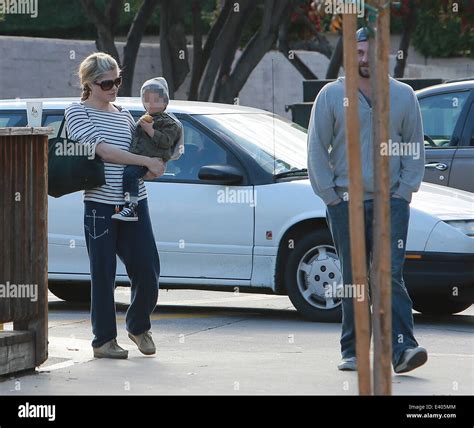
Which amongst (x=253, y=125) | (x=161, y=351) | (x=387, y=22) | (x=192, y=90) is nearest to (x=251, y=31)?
(x=192, y=90)

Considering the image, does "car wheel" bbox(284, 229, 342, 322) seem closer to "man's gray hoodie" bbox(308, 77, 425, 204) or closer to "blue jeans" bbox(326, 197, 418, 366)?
"blue jeans" bbox(326, 197, 418, 366)

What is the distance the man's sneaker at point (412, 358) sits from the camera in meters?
7.12

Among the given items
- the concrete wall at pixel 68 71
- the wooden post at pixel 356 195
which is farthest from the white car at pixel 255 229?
the concrete wall at pixel 68 71

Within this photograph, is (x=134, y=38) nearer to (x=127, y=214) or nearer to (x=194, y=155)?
(x=194, y=155)

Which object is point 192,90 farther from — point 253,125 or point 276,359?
point 276,359

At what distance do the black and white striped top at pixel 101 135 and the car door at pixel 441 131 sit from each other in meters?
4.89

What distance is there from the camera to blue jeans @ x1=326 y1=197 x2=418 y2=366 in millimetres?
7285

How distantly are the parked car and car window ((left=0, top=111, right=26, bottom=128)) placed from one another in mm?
3806

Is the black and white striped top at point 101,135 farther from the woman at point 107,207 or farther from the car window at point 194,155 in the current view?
the car window at point 194,155

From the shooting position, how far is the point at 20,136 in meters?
7.26

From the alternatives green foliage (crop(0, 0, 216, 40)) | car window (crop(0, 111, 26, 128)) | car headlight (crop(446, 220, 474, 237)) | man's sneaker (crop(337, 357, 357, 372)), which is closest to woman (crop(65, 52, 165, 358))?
man's sneaker (crop(337, 357, 357, 372))

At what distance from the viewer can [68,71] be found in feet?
88.6

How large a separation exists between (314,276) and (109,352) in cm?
238

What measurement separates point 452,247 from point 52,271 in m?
3.23
